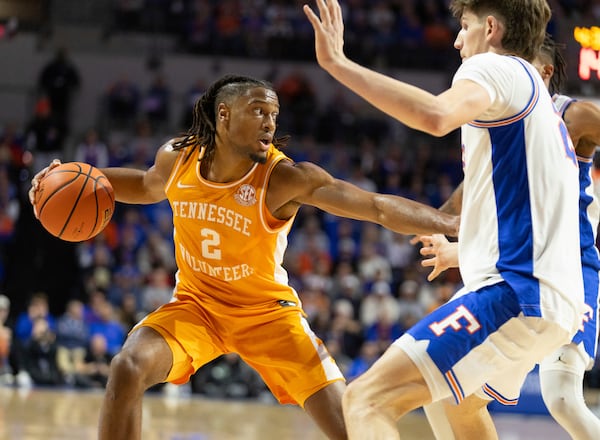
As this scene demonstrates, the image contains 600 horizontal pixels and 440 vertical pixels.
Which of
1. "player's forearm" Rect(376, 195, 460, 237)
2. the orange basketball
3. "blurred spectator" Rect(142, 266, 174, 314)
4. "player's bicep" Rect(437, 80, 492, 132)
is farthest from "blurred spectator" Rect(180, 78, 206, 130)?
"player's bicep" Rect(437, 80, 492, 132)

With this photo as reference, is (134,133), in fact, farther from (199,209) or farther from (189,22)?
(199,209)

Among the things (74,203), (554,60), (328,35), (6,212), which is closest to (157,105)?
(6,212)

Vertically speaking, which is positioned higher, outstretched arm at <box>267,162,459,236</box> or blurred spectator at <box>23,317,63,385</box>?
outstretched arm at <box>267,162,459,236</box>

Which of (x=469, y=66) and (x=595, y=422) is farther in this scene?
(x=595, y=422)

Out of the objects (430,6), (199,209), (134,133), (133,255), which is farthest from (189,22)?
(199,209)

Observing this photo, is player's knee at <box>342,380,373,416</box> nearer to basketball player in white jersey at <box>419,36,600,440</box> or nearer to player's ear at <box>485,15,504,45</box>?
basketball player in white jersey at <box>419,36,600,440</box>

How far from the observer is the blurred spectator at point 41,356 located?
13.1m

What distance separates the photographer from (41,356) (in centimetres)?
1316

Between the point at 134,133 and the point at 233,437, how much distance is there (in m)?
10.0

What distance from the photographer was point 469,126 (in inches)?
140

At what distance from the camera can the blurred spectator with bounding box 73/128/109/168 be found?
15430mm

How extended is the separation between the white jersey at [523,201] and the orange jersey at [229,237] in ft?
5.24

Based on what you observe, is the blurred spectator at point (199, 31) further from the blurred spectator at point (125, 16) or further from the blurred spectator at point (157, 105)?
the blurred spectator at point (157, 105)

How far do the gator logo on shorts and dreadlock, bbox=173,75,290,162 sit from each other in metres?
0.36
